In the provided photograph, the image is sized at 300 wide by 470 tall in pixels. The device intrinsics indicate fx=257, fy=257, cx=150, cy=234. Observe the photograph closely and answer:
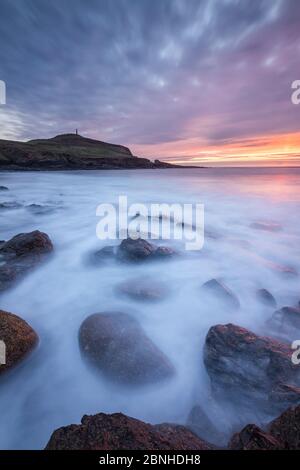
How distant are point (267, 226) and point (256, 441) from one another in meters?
9.40

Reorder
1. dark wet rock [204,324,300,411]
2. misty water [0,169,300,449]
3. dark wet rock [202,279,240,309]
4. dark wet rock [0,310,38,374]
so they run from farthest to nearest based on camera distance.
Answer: dark wet rock [202,279,240,309]
dark wet rock [0,310,38,374]
misty water [0,169,300,449]
dark wet rock [204,324,300,411]

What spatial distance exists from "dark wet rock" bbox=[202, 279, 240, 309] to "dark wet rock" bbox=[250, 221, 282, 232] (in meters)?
5.65

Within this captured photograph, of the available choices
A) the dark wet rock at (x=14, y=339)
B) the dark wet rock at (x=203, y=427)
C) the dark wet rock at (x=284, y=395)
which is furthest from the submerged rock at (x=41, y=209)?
the dark wet rock at (x=284, y=395)

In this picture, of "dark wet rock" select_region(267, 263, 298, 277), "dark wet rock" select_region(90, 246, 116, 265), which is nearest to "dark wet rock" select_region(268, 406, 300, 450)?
"dark wet rock" select_region(267, 263, 298, 277)

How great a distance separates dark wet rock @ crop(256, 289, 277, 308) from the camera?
14.9 ft

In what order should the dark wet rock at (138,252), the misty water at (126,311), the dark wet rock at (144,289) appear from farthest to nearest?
the dark wet rock at (138,252)
the dark wet rock at (144,289)
the misty water at (126,311)

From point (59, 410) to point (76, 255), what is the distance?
434 cm

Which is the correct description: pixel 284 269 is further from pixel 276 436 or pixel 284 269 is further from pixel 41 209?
pixel 41 209

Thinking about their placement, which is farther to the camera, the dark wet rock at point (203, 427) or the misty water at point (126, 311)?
the misty water at point (126, 311)

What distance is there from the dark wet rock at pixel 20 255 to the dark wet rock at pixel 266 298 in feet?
15.2

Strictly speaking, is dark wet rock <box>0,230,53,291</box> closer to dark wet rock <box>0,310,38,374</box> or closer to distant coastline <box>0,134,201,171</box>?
dark wet rock <box>0,310,38,374</box>

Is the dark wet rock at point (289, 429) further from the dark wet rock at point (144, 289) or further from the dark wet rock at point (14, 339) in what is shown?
the dark wet rock at point (144, 289)

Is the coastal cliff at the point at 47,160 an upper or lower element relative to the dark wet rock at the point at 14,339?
upper

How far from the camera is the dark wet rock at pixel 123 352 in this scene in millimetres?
2990
